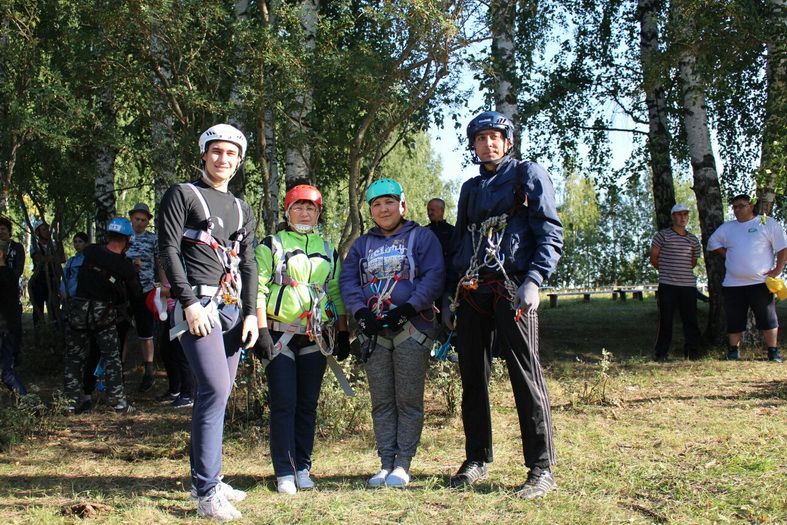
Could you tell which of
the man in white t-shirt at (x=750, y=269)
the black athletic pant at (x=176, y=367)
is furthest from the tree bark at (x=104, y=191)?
the man in white t-shirt at (x=750, y=269)

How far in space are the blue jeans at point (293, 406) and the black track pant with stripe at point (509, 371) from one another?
3.21 feet

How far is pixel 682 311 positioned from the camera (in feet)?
33.3

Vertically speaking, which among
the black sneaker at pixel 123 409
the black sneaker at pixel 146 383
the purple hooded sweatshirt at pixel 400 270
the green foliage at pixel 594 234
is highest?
the green foliage at pixel 594 234

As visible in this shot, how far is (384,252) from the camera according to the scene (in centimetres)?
505

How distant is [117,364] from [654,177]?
8.75m

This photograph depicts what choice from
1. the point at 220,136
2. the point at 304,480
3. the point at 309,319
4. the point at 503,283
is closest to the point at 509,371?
the point at 503,283

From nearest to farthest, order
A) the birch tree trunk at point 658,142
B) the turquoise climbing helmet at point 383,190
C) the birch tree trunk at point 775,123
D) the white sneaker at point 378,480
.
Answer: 1. the white sneaker at point 378,480
2. the turquoise climbing helmet at point 383,190
3. the birch tree trunk at point 775,123
4. the birch tree trunk at point 658,142

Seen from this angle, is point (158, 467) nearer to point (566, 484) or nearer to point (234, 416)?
point (234, 416)

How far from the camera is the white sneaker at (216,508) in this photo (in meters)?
4.27

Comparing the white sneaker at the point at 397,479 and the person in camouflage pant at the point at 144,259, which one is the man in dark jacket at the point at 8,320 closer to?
the person in camouflage pant at the point at 144,259

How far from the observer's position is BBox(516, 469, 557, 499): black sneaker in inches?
176

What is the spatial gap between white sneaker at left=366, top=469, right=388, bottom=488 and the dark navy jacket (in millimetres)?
1343

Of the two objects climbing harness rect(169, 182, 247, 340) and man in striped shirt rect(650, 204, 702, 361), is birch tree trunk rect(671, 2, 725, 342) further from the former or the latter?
climbing harness rect(169, 182, 247, 340)

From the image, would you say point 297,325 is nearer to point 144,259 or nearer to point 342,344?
point 342,344
